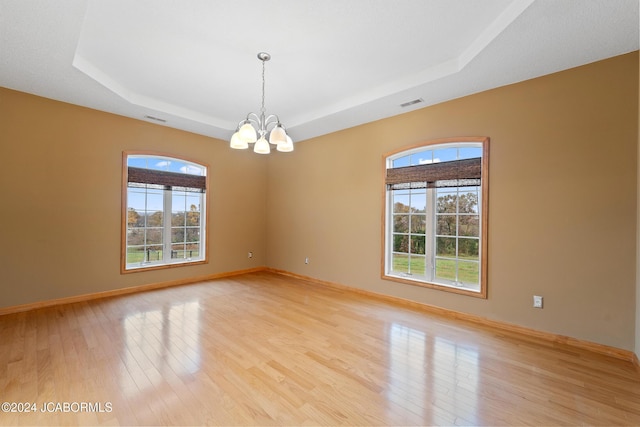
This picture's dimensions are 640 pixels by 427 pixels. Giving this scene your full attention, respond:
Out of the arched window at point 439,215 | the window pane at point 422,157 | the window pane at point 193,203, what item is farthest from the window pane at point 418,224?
the window pane at point 193,203

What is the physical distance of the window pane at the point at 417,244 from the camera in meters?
4.01

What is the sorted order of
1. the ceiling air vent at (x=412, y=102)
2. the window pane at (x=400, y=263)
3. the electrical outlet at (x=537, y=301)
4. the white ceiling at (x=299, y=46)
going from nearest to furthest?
the white ceiling at (x=299, y=46) < the electrical outlet at (x=537, y=301) < the ceiling air vent at (x=412, y=102) < the window pane at (x=400, y=263)

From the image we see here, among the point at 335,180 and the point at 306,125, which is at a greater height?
the point at 306,125

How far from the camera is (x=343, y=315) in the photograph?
355cm

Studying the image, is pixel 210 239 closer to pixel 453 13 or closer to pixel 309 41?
pixel 309 41

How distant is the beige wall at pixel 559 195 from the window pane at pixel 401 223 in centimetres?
84

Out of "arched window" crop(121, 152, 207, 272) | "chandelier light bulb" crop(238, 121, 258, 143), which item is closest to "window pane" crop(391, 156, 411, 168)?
"chandelier light bulb" crop(238, 121, 258, 143)

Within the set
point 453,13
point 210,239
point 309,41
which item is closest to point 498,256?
point 453,13

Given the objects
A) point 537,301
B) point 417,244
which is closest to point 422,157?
point 417,244

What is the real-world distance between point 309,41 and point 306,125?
207 centimetres

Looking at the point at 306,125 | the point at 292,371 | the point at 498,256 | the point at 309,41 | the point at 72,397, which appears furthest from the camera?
the point at 306,125

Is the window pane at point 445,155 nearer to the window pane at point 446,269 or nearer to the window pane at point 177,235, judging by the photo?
the window pane at point 446,269

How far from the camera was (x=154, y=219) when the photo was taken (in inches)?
192

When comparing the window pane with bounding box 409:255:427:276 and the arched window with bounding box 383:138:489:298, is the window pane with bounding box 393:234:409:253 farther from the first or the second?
the window pane with bounding box 409:255:427:276
